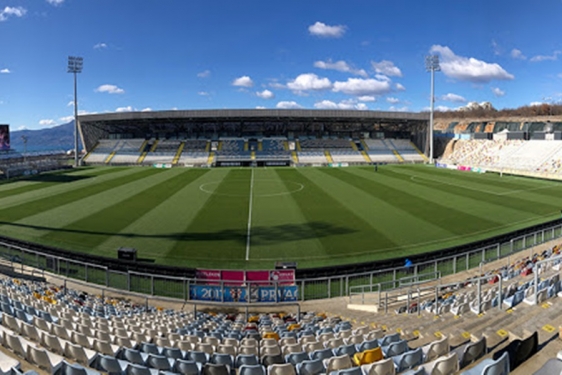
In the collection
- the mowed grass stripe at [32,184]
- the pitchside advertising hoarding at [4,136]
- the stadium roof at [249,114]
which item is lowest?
the mowed grass stripe at [32,184]

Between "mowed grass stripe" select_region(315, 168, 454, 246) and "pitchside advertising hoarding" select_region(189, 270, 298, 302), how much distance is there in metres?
9.13

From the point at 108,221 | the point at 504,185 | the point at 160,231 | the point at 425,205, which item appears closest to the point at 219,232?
the point at 160,231

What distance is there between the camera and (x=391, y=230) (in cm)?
2358

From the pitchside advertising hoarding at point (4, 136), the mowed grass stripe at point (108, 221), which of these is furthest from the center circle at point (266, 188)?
the pitchside advertising hoarding at point (4, 136)

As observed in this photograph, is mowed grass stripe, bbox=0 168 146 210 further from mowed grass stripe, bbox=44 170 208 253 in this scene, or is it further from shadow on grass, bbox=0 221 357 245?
shadow on grass, bbox=0 221 357 245

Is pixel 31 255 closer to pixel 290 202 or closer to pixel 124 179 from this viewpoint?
pixel 290 202

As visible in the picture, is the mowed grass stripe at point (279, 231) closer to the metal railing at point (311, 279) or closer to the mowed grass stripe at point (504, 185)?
the metal railing at point (311, 279)

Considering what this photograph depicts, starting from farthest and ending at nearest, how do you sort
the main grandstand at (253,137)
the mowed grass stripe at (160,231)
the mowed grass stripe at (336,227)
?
the main grandstand at (253,137)
the mowed grass stripe at (336,227)
the mowed grass stripe at (160,231)

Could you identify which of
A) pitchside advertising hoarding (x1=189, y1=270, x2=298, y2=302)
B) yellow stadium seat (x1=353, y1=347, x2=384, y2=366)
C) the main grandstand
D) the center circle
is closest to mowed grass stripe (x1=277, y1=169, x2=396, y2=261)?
the center circle

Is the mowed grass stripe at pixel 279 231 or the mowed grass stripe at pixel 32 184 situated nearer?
the mowed grass stripe at pixel 279 231

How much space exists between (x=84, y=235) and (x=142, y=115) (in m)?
56.2

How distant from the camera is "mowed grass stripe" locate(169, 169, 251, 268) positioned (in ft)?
64.4

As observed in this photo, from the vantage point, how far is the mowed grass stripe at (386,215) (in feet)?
73.2

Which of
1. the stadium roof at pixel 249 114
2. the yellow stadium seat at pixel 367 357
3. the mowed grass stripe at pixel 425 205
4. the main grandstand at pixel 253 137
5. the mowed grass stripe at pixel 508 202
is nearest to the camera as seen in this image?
the yellow stadium seat at pixel 367 357
